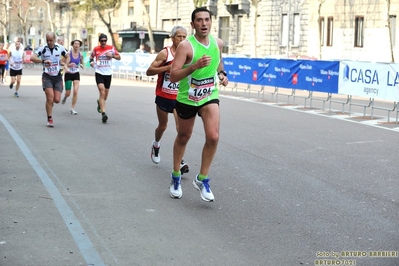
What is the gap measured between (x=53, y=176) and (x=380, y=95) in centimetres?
1020

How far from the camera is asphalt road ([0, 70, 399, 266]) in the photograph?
19.3ft

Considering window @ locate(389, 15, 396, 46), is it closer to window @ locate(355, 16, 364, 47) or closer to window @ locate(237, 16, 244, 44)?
window @ locate(355, 16, 364, 47)

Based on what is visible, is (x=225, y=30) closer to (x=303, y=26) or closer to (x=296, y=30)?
(x=296, y=30)

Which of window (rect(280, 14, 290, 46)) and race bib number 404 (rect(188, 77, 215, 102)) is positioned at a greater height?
window (rect(280, 14, 290, 46))

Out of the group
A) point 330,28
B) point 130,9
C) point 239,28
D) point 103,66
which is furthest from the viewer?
point 130,9

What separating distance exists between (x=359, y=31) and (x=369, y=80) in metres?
27.7

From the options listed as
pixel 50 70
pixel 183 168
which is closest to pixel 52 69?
pixel 50 70

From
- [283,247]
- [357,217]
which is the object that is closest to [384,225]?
[357,217]

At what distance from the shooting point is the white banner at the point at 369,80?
1709 centimetres

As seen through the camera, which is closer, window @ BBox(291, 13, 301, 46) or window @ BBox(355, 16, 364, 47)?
window @ BBox(355, 16, 364, 47)

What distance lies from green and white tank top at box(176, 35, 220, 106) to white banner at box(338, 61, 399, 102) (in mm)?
10114

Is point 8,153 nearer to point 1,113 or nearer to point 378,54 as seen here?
point 1,113

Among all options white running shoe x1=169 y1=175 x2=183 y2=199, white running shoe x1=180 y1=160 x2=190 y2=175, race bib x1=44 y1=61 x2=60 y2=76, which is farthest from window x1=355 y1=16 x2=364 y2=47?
white running shoe x1=169 y1=175 x2=183 y2=199

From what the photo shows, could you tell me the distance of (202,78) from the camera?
7.61m
